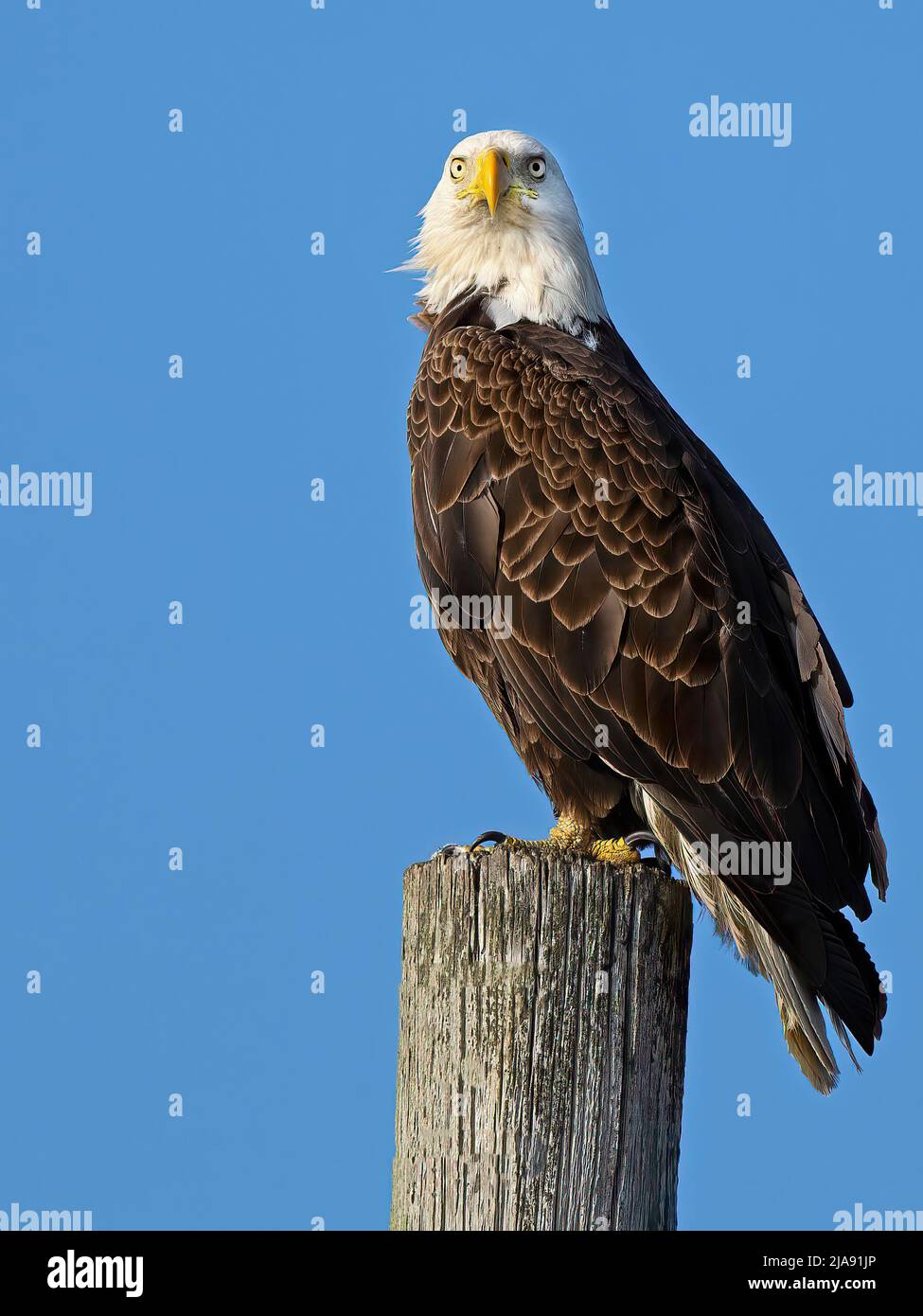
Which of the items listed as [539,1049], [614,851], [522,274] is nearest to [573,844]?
[614,851]

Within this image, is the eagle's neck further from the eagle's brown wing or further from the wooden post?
the wooden post

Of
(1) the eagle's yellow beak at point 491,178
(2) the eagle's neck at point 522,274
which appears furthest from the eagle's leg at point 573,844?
(1) the eagle's yellow beak at point 491,178

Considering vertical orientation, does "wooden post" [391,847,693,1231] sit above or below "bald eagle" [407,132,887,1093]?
below

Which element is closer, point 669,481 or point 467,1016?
point 467,1016

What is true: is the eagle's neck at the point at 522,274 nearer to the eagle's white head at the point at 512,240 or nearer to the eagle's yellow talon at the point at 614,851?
the eagle's white head at the point at 512,240

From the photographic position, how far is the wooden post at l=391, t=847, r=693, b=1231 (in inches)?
157

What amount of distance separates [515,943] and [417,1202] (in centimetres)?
72

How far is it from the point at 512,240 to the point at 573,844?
7.87 feet

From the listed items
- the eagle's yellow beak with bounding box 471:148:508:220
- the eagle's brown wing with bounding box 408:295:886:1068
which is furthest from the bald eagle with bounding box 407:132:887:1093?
the eagle's yellow beak with bounding box 471:148:508:220

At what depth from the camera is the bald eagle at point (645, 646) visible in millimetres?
5191

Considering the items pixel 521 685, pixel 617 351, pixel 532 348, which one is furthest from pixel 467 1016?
pixel 617 351

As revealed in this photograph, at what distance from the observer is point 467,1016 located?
410 centimetres

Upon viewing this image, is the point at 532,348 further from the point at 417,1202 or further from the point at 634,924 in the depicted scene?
the point at 417,1202
